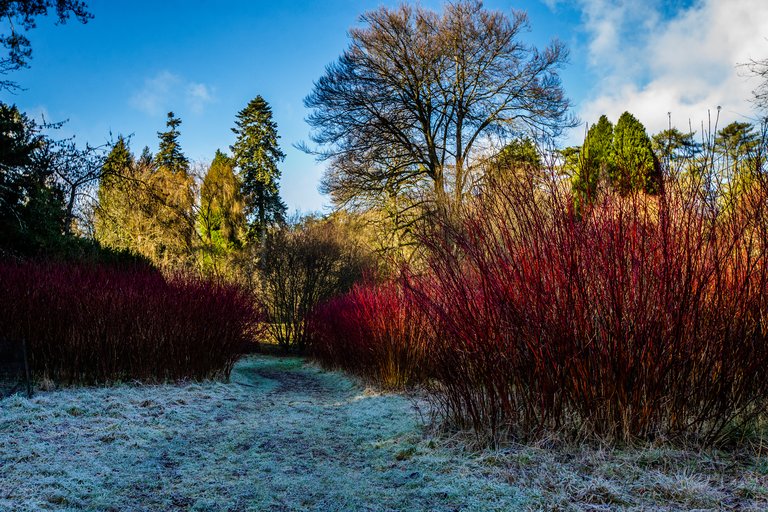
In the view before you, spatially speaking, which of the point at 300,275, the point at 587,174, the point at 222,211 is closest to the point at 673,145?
the point at 587,174

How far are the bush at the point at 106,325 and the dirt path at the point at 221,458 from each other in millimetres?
760

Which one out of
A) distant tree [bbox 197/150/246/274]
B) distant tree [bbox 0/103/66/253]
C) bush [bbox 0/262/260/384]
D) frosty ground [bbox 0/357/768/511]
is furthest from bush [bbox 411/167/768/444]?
distant tree [bbox 197/150/246/274]

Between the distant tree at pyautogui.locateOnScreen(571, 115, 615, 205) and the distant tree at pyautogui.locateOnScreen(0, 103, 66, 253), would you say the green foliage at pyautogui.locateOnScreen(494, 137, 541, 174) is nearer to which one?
the distant tree at pyautogui.locateOnScreen(571, 115, 615, 205)

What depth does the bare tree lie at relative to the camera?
14.9 meters

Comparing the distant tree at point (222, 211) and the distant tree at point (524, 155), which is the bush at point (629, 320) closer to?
the distant tree at point (524, 155)

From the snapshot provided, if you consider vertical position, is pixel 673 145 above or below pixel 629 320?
above

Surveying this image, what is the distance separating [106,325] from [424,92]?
11585mm

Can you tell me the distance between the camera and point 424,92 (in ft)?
51.0

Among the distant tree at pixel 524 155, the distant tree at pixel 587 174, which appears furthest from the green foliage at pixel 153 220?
the distant tree at pixel 587 174

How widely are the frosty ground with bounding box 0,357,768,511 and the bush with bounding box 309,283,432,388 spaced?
163 centimetres

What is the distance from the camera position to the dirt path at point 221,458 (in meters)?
3.24

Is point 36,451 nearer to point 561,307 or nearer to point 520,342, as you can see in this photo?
point 520,342

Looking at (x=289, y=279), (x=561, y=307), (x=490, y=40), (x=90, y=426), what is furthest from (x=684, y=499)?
(x=289, y=279)

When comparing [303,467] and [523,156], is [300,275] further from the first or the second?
[303,467]
